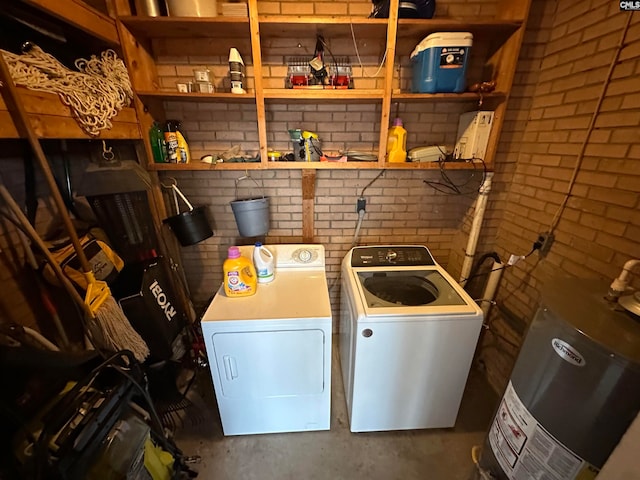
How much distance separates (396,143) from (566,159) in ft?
2.75

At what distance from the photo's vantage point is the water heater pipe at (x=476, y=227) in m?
1.65

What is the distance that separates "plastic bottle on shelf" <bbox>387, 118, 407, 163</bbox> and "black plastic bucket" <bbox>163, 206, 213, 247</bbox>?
4.06 ft

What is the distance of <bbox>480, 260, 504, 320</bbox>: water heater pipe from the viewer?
171 cm

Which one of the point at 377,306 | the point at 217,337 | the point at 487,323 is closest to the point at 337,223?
the point at 377,306

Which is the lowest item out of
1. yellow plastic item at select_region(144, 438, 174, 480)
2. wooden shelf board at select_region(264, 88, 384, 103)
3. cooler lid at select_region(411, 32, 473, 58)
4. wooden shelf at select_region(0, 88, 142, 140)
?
yellow plastic item at select_region(144, 438, 174, 480)

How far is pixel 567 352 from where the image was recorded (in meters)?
0.79

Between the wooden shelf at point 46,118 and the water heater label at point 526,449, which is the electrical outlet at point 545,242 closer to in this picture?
the water heater label at point 526,449

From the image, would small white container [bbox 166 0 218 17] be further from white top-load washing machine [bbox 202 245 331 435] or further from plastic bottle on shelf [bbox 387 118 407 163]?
white top-load washing machine [bbox 202 245 331 435]

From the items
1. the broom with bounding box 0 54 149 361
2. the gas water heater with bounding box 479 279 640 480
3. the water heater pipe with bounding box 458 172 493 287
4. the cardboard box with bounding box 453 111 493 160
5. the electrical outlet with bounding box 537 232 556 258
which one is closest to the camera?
the gas water heater with bounding box 479 279 640 480

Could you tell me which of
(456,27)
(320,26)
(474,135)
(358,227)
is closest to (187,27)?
(320,26)

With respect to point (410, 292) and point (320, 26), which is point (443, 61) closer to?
point (320, 26)

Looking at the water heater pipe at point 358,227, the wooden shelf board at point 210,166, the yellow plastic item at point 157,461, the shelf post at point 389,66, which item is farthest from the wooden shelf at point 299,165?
the yellow plastic item at point 157,461

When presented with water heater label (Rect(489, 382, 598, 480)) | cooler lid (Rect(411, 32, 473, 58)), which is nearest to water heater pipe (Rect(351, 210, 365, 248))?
cooler lid (Rect(411, 32, 473, 58))

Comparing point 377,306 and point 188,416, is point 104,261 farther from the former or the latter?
point 377,306
